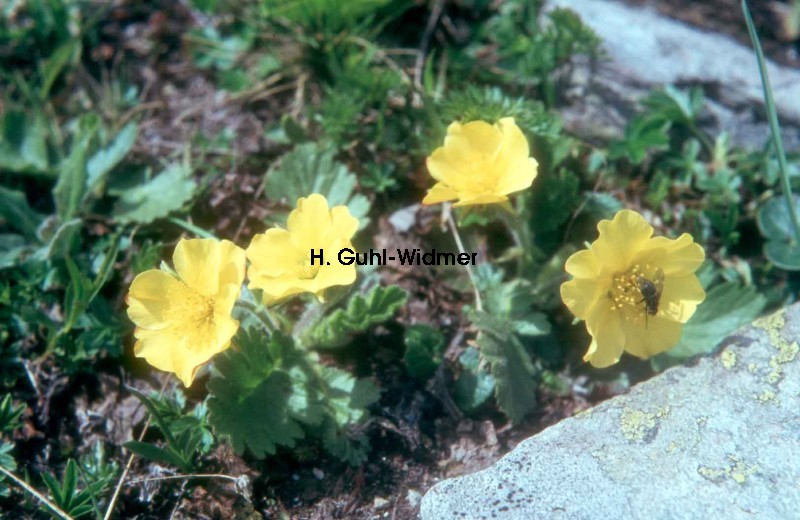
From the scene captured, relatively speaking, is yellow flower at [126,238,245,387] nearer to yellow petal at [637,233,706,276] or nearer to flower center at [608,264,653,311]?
flower center at [608,264,653,311]

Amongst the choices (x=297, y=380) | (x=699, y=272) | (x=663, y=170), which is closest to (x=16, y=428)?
(x=297, y=380)

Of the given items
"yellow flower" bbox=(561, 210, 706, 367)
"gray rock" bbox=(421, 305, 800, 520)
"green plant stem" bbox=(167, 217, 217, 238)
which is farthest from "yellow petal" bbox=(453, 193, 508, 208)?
"green plant stem" bbox=(167, 217, 217, 238)

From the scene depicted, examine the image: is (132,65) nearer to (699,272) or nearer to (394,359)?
(394,359)

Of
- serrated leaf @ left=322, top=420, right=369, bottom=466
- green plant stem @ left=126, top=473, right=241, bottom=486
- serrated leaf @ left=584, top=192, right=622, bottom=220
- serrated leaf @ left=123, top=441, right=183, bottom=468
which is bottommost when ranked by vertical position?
green plant stem @ left=126, top=473, right=241, bottom=486

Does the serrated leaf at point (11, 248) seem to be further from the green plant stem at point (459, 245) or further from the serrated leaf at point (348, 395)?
the green plant stem at point (459, 245)

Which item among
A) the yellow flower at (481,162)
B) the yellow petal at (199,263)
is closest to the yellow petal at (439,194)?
the yellow flower at (481,162)

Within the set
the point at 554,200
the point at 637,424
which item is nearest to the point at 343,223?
the point at 554,200
